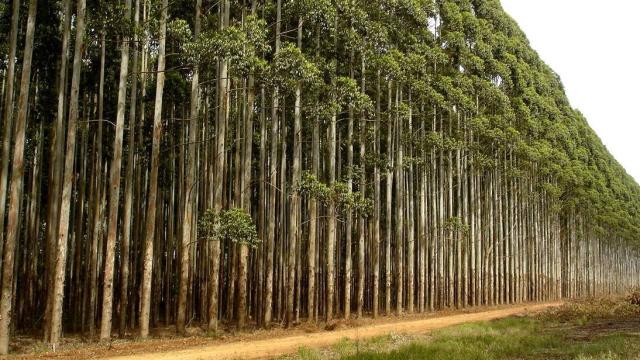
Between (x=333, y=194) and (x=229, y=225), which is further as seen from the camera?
(x=333, y=194)

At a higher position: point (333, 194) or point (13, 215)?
point (333, 194)

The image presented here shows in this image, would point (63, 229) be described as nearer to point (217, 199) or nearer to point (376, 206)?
point (217, 199)

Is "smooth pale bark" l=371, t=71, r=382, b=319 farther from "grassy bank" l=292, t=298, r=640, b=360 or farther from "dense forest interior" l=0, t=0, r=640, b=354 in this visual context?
"grassy bank" l=292, t=298, r=640, b=360

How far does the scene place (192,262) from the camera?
25.7m

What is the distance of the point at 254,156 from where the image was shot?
31000 millimetres

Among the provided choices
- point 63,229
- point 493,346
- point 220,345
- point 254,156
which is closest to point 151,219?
point 63,229

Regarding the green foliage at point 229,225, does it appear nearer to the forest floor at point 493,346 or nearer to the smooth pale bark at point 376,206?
the forest floor at point 493,346

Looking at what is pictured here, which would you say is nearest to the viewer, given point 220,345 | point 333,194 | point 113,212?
point 220,345

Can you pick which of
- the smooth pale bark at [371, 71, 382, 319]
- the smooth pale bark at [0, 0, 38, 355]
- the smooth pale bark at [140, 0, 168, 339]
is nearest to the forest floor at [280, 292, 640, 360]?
the smooth pale bark at [140, 0, 168, 339]

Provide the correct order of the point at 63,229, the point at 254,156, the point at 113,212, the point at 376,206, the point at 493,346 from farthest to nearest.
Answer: the point at 254,156 < the point at 376,206 < the point at 113,212 < the point at 63,229 < the point at 493,346

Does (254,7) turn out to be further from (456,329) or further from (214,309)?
(456,329)

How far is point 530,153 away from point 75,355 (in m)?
34.7

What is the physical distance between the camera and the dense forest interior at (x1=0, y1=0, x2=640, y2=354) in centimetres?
1778

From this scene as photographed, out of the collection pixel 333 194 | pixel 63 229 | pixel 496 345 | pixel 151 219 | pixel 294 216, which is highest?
pixel 333 194
